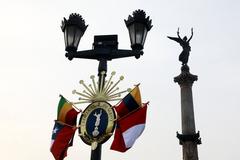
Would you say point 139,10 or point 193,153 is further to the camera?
point 193,153

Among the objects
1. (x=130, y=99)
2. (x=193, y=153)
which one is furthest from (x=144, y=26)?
(x=193, y=153)

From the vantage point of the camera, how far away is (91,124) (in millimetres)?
7793

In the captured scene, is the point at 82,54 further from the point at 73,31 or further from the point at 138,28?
the point at 138,28

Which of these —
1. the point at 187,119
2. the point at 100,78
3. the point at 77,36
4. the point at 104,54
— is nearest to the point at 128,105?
the point at 100,78

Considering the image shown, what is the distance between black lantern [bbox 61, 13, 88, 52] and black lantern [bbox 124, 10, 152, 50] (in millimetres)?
1052

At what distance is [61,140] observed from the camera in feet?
27.4

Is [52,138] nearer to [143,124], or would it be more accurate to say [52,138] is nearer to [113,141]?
[113,141]

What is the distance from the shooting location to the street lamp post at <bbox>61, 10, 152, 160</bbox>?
8030 millimetres

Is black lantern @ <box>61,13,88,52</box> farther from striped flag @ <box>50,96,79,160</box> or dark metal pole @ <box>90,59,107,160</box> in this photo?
striped flag @ <box>50,96,79,160</box>

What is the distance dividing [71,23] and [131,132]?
2734mm

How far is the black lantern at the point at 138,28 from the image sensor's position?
795 centimetres

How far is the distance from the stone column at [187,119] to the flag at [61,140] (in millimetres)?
14815

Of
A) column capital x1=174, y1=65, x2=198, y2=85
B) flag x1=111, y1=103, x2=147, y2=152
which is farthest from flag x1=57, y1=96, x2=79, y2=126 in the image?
column capital x1=174, y1=65, x2=198, y2=85

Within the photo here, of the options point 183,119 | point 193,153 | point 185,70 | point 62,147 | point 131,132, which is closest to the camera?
point 131,132
